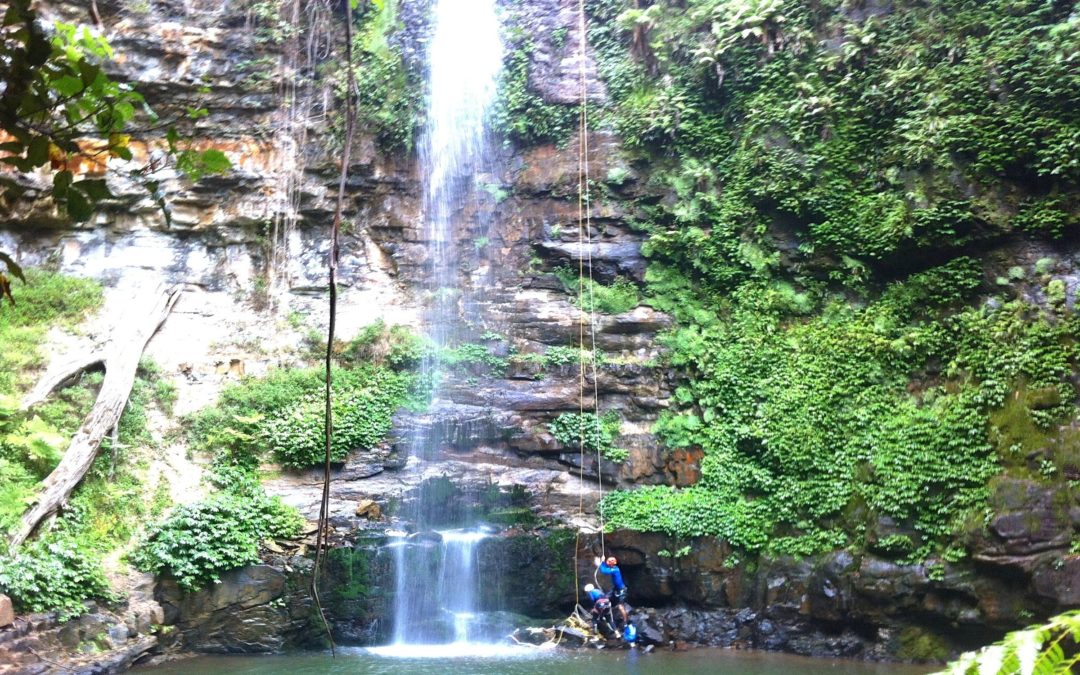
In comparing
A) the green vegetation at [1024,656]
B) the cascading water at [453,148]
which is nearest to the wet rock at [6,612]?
the cascading water at [453,148]

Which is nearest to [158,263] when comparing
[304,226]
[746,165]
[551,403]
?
[304,226]

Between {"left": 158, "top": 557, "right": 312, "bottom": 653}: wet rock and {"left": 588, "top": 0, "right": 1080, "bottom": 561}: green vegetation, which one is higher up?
{"left": 588, "top": 0, "right": 1080, "bottom": 561}: green vegetation

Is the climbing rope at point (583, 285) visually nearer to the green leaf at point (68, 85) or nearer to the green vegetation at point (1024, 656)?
the green leaf at point (68, 85)

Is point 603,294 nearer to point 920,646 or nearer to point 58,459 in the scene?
point 920,646

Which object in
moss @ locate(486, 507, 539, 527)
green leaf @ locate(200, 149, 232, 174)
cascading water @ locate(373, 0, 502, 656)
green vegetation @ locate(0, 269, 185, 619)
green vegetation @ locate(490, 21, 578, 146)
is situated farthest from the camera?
green vegetation @ locate(490, 21, 578, 146)

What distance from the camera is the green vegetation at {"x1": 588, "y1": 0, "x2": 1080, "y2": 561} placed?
9.55m

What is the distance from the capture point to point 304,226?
47.4ft

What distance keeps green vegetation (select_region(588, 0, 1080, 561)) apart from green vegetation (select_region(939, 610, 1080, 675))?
882cm

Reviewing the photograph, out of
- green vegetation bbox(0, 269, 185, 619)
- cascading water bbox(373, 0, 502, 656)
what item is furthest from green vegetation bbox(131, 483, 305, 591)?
cascading water bbox(373, 0, 502, 656)

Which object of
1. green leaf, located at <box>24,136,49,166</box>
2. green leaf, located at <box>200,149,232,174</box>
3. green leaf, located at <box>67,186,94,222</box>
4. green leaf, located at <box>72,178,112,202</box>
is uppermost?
green leaf, located at <box>200,149,232,174</box>

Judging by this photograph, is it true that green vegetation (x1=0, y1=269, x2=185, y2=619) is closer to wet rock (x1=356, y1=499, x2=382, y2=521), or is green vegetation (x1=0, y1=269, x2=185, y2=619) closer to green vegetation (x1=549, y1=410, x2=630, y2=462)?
wet rock (x1=356, y1=499, x2=382, y2=521)

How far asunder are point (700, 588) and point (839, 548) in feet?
6.07

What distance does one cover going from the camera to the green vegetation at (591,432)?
11.7 m

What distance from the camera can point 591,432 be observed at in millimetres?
11883
